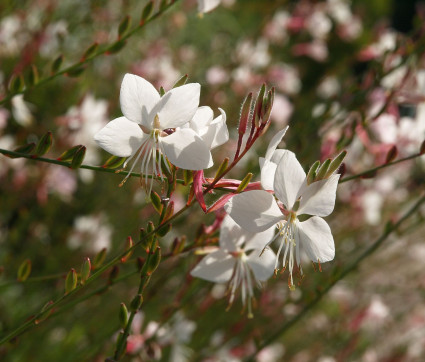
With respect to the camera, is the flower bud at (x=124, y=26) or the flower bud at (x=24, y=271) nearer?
the flower bud at (x=24, y=271)

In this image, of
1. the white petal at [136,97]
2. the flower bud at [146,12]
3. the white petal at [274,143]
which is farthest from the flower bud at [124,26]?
the white petal at [274,143]

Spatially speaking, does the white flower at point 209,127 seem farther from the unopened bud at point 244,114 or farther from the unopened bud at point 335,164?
the unopened bud at point 335,164

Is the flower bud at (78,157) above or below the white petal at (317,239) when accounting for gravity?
above

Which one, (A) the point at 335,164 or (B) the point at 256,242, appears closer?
(A) the point at 335,164

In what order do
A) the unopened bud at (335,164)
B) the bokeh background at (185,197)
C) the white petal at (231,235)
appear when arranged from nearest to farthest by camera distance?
the unopened bud at (335,164)
the white petal at (231,235)
the bokeh background at (185,197)

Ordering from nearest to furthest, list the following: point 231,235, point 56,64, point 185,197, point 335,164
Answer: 1. point 335,164
2. point 231,235
3. point 56,64
4. point 185,197

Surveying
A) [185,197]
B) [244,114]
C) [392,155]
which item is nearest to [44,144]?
[244,114]

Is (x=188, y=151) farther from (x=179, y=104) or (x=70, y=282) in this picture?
(x=70, y=282)
